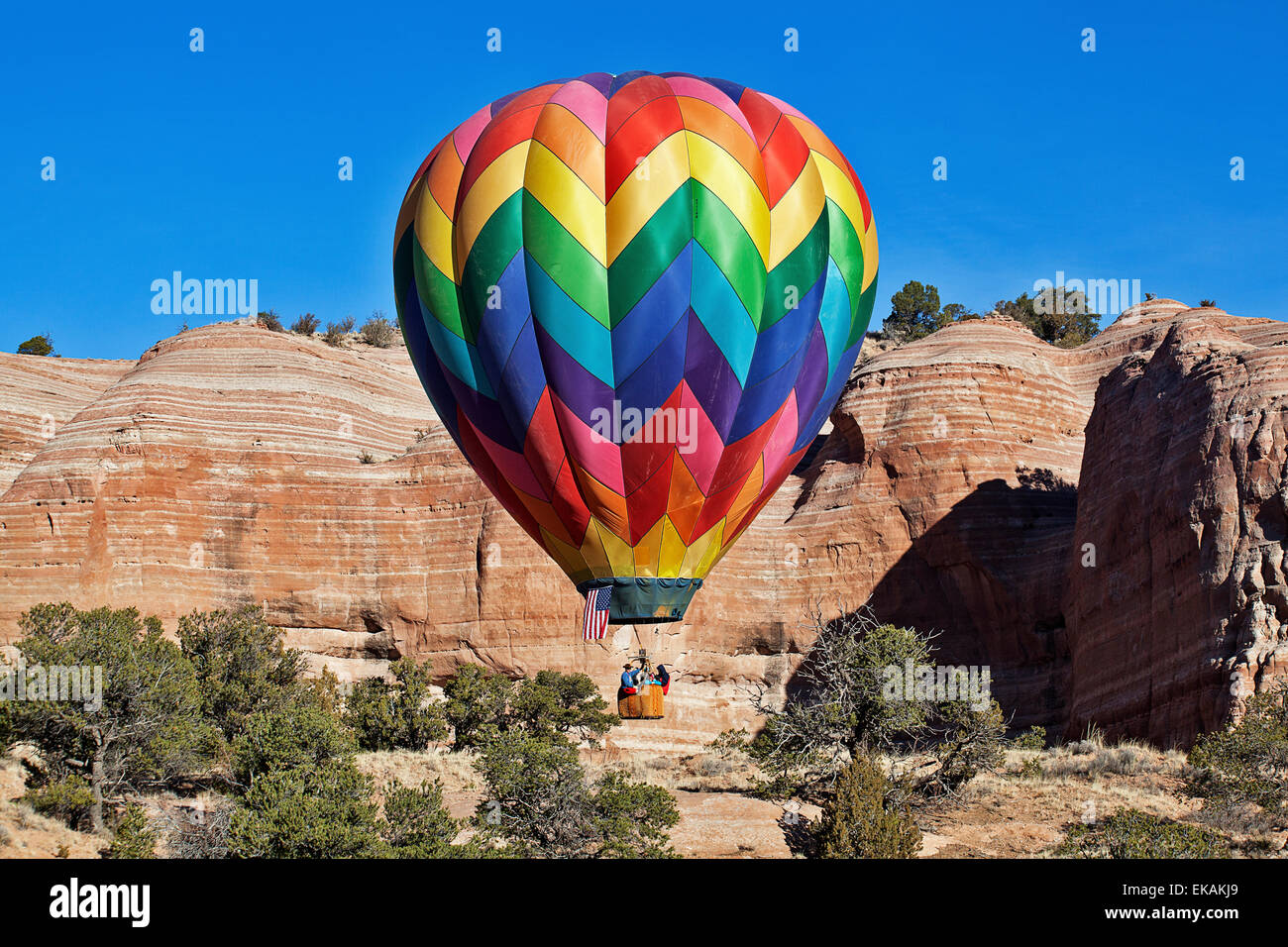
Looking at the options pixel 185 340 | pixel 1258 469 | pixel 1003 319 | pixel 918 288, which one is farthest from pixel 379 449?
pixel 918 288

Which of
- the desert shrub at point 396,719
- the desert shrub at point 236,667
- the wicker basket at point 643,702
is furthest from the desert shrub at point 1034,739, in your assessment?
the desert shrub at point 236,667

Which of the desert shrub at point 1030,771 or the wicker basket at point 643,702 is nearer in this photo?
the wicker basket at point 643,702

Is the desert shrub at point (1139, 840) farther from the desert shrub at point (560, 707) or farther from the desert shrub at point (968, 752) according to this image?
the desert shrub at point (560, 707)

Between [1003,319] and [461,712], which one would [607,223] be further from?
[1003,319]

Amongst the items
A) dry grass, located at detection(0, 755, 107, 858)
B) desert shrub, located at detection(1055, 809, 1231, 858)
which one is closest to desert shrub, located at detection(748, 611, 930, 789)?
desert shrub, located at detection(1055, 809, 1231, 858)

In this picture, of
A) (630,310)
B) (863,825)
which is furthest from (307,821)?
(630,310)

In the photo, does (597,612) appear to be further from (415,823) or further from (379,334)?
(379,334)

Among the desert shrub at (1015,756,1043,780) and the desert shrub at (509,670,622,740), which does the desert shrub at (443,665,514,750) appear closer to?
the desert shrub at (509,670,622,740)
